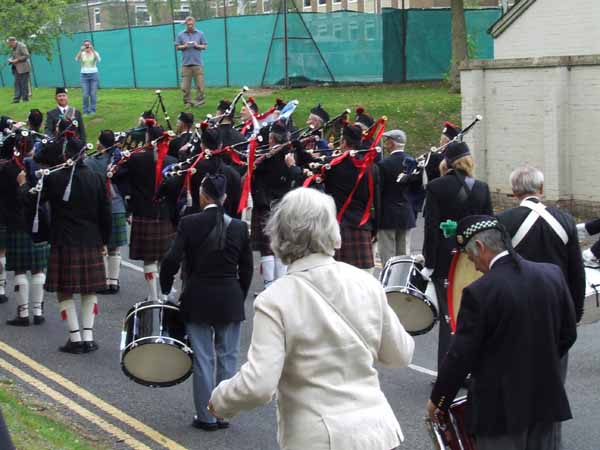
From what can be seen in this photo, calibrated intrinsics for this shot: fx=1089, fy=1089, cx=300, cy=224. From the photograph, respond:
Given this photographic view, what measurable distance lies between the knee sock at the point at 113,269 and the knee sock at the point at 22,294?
145 centimetres

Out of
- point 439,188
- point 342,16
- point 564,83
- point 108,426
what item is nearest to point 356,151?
point 439,188

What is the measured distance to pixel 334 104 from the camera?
77.5 feet

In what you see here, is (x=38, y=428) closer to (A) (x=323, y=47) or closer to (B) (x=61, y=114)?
(B) (x=61, y=114)

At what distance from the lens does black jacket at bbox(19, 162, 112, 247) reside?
9.15 m

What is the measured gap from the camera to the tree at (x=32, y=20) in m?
Result: 28.6

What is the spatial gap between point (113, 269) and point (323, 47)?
15908 mm

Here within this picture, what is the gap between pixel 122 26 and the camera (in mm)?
32031

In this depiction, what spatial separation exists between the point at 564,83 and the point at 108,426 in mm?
11345

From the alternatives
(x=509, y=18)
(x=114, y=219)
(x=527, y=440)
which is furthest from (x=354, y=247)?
(x=509, y=18)

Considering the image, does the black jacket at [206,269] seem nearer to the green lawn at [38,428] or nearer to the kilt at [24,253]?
the green lawn at [38,428]

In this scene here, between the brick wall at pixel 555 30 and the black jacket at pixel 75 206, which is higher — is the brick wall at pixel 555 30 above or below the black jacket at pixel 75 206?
above

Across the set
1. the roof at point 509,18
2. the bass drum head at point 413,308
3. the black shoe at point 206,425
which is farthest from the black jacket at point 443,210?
the roof at point 509,18

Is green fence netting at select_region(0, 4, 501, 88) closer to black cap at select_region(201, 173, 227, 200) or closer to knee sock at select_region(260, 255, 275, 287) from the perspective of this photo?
knee sock at select_region(260, 255, 275, 287)

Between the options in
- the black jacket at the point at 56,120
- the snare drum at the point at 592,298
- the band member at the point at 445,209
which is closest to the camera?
the snare drum at the point at 592,298
